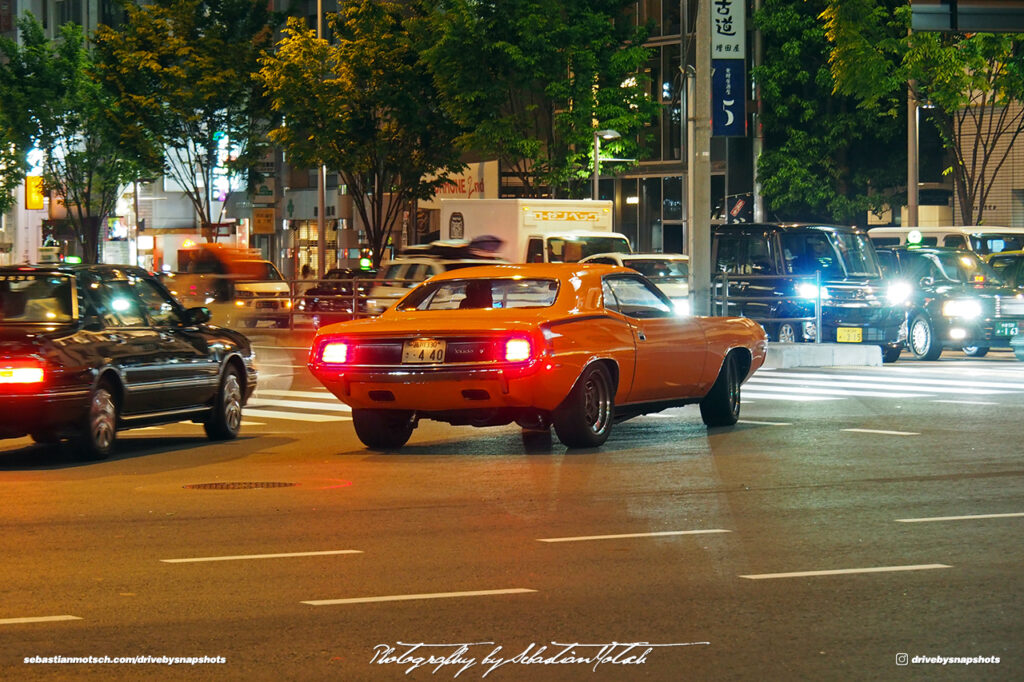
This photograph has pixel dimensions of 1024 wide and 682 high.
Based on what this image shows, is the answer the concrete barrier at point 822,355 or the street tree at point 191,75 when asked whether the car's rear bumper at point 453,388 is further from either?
the street tree at point 191,75

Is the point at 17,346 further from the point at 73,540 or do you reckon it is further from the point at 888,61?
the point at 888,61

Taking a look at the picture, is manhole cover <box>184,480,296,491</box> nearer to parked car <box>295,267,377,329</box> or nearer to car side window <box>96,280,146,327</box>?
car side window <box>96,280,146,327</box>

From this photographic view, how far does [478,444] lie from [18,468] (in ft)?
12.4

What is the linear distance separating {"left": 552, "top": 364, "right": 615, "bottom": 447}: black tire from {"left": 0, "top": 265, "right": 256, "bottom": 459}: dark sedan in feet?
11.2

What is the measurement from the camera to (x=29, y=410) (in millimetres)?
12750

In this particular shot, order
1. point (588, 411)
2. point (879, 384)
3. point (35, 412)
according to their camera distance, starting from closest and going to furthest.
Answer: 1. point (35, 412)
2. point (588, 411)
3. point (879, 384)

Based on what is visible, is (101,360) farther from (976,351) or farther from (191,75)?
(191,75)

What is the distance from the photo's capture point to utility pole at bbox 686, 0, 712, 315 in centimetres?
2638

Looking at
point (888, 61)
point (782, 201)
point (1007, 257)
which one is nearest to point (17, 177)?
point (782, 201)

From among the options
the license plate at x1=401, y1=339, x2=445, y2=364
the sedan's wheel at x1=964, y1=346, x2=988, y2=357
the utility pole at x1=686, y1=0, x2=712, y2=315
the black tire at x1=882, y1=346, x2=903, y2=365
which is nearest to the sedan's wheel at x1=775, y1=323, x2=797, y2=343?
the black tire at x1=882, y1=346, x2=903, y2=365

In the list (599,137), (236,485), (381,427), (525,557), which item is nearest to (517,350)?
(381,427)

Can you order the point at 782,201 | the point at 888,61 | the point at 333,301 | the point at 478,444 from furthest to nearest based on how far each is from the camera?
the point at 782,201 → the point at 888,61 → the point at 333,301 → the point at 478,444

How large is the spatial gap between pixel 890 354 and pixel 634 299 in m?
14.4

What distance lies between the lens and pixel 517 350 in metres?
12.8
